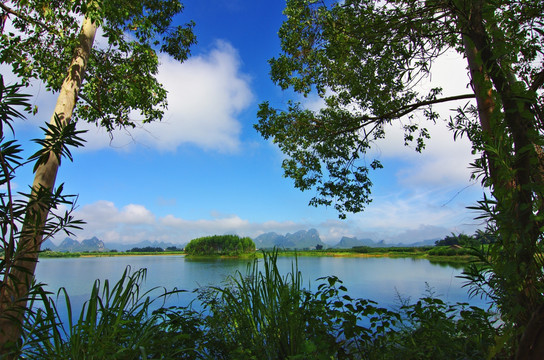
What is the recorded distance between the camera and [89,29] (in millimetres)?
3227

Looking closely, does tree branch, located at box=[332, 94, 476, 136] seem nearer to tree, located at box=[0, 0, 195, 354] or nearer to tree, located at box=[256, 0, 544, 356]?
tree, located at box=[256, 0, 544, 356]

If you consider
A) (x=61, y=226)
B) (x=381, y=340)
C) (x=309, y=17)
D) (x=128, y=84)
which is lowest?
(x=381, y=340)

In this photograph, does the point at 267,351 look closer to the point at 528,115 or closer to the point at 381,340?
the point at 381,340

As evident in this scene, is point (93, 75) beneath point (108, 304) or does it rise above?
above

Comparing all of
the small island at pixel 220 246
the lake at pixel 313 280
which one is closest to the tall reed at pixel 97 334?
the lake at pixel 313 280

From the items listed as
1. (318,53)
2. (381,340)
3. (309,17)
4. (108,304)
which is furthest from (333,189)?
(108,304)

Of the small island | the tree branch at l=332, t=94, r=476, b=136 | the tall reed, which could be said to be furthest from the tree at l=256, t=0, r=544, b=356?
the small island

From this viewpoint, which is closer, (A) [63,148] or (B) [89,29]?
(A) [63,148]

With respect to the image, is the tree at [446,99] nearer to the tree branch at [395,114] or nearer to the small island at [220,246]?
the tree branch at [395,114]

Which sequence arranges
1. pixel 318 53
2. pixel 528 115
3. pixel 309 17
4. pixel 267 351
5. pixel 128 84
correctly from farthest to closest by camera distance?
pixel 318 53 → pixel 309 17 → pixel 128 84 → pixel 267 351 → pixel 528 115

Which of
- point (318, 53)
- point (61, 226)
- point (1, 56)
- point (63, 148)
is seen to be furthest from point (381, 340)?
point (1, 56)

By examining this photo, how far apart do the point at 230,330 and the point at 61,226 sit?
4.51 feet

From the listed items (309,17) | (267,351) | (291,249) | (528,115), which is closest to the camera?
(528,115)

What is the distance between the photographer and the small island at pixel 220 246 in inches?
1409
